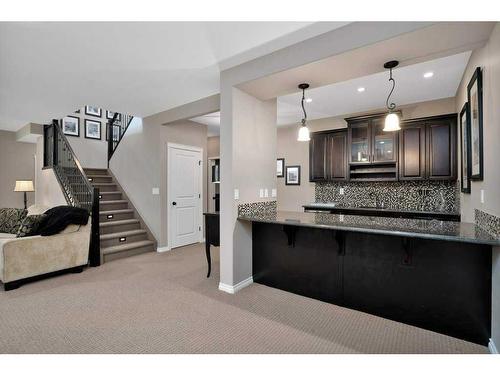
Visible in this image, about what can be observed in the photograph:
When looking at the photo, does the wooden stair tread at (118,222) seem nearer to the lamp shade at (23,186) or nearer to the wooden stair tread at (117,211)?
the wooden stair tread at (117,211)

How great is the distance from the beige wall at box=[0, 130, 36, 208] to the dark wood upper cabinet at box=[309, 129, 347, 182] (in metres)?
6.88

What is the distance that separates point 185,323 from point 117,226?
331 cm

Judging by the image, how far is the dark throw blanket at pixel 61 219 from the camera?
136 inches

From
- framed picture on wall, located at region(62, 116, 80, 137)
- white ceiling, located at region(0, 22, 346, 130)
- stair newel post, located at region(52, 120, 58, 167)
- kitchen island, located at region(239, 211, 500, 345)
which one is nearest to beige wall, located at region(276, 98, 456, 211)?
white ceiling, located at region(0, 22, 346, 130)

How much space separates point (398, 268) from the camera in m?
2.36

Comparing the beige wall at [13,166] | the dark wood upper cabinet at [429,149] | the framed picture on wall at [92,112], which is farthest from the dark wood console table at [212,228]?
the beige wall at [13,166]

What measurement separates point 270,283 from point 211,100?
2812 millimetres

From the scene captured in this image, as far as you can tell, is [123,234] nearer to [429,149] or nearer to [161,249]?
[161,249]

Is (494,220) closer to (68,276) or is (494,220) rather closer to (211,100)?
(211,100)

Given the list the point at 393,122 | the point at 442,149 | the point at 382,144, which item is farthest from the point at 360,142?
the point at 393,122

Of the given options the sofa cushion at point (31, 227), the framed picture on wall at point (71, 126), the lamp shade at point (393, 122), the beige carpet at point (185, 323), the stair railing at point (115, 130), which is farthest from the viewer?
the framed picture on wall at point (71, 126)

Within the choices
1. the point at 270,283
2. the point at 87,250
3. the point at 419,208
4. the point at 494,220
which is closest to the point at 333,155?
the point at 419,208

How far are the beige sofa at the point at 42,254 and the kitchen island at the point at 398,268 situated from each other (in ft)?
8.34

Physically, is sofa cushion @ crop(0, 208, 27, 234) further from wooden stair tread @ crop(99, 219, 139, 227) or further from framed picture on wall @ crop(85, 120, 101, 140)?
framed picture on wall @ crop(85, 120, 101, 140)
